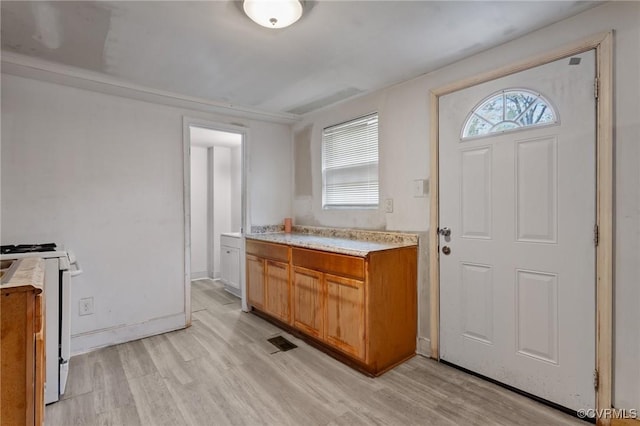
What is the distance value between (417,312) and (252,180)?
7.69 feet

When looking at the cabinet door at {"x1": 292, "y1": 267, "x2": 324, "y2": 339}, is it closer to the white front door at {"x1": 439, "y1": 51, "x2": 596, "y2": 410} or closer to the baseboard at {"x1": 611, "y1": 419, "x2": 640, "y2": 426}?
the white front door at {"x1": 439, "y1": 51, "x2": 596, "y2": 410}

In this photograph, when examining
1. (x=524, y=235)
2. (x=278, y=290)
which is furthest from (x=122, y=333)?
(x=524, y=235)

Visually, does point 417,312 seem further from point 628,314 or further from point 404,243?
point 628,314

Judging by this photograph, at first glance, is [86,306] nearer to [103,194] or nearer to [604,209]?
[103,194]

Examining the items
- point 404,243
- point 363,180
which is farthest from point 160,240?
point 404,243

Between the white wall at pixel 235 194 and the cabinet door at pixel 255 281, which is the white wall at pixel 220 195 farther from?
the cabinet door at pixel 255 281

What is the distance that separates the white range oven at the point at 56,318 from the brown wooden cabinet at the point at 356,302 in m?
1.67

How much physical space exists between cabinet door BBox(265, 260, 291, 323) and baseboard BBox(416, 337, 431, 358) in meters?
1.19

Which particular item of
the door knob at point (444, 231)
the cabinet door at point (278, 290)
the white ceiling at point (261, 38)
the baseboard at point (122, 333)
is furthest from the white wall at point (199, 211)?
the door knob at point (444, 231)

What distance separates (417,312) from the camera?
267 centimetres

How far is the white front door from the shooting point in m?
1.84

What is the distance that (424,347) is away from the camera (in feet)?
8.63

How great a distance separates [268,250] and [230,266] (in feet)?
5.05

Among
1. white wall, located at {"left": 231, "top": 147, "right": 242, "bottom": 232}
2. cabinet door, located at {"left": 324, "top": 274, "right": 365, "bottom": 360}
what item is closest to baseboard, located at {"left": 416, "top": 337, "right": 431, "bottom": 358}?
cabinet door, located at {"left": 324, "top": 274, "right": 365, "bottom": 360}
